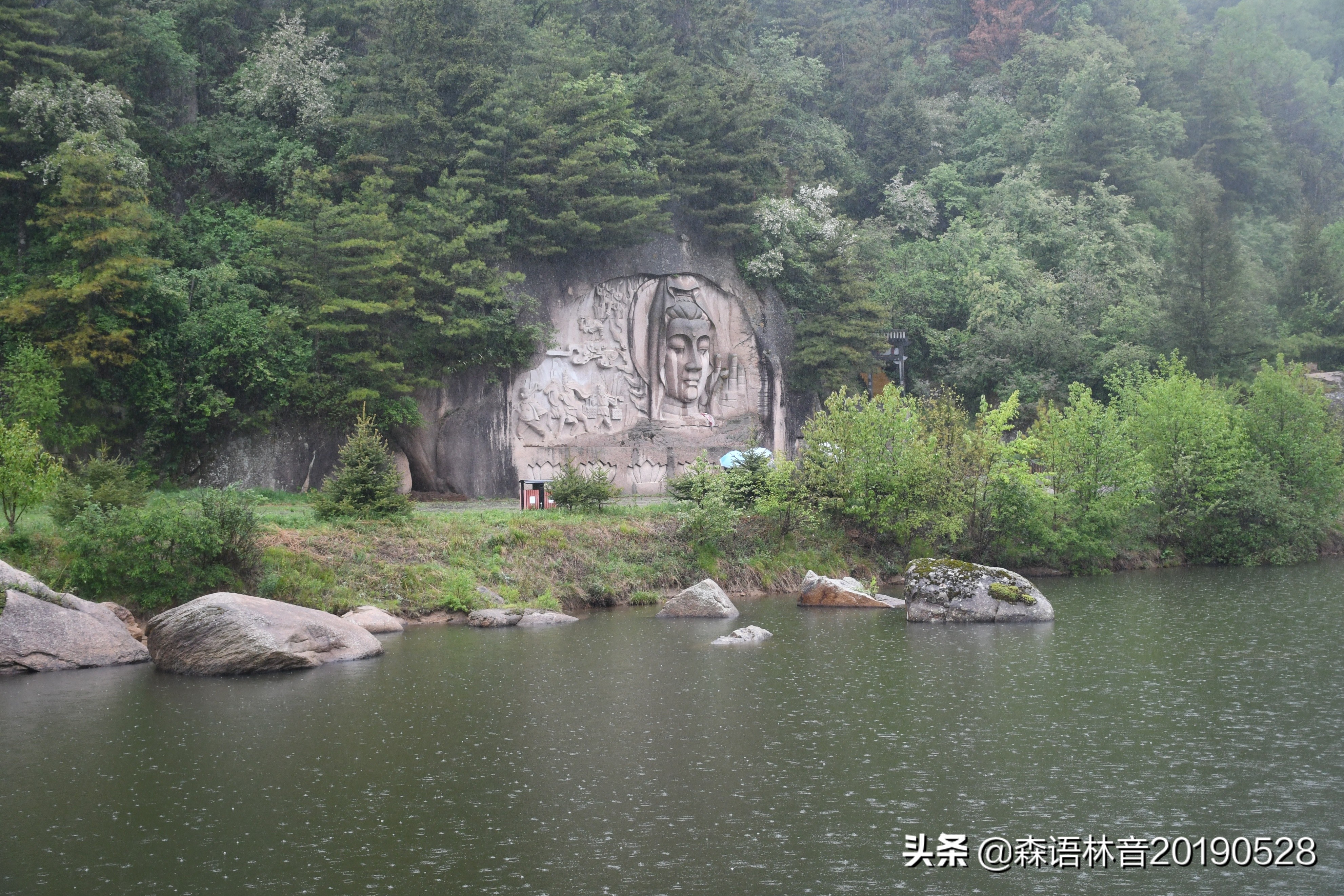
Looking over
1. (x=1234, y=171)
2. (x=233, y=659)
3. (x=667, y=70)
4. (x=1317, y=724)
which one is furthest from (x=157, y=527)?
(x=1234, y=171)

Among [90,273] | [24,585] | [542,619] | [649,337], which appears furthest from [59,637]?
[649,337]

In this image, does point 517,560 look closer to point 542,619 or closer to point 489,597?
point 489,597

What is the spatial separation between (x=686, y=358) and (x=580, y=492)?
1559cm

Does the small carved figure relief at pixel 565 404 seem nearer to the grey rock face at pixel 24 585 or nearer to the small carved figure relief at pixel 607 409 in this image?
the small carved figure relief at pixel 607 409

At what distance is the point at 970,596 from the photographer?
93.2 ft

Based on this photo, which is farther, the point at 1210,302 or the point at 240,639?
the point at 1210,302

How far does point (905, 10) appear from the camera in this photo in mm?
82375

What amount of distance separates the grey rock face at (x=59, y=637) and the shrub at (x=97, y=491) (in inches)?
140

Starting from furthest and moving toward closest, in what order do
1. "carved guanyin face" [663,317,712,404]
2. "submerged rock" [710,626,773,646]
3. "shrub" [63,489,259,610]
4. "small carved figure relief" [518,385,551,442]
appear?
"carved guanyin face" [663,317,712,404]
"small carved figure relief" [518,385,551,442]
"shrub" [63,489,259,610]
"submerged rock" [710,626,773,646]

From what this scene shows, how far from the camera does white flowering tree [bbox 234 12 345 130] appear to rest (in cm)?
4609

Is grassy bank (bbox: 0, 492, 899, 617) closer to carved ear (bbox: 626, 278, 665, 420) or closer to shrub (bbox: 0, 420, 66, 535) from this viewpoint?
shrub (bbox: 0, 420, 66, 535)

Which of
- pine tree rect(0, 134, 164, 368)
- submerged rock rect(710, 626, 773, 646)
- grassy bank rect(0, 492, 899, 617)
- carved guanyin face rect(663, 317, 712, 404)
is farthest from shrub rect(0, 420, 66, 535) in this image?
carved guanyin face rect(663, 317, 712, 404)

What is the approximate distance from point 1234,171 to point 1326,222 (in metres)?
7.09

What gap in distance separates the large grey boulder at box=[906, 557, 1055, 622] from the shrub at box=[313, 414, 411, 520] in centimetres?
1424
